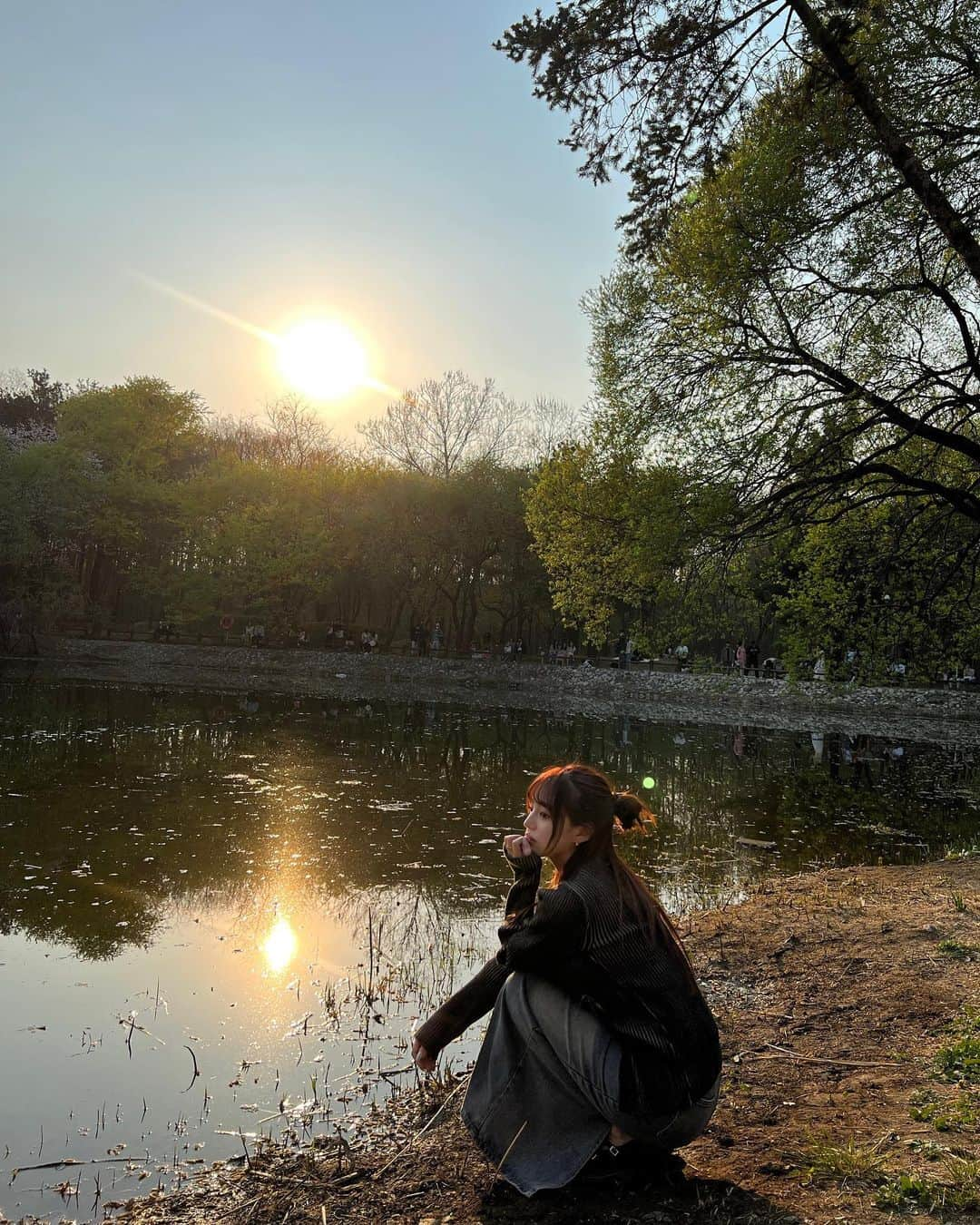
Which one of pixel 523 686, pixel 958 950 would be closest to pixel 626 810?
pixel 958 950

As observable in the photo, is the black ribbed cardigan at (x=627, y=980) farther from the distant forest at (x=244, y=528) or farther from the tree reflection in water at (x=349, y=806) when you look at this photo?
the distant forest at (x=244, y=528)

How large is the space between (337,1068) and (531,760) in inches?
591

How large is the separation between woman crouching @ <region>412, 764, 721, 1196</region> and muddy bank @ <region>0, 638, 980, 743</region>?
25.2 m

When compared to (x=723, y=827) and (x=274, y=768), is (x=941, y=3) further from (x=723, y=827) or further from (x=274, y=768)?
(x=274, y=768)

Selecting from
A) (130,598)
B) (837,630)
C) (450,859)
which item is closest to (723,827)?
(837,630)

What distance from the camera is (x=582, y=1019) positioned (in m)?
3.30

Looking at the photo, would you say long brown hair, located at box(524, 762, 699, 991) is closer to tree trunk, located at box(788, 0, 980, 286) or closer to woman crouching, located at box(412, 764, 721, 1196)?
woman crouching, located at box(412, 764, 721, 1196)

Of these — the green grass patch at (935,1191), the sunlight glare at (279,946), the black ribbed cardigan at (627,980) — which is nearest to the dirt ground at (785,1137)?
the green grass patch at (935,1191)

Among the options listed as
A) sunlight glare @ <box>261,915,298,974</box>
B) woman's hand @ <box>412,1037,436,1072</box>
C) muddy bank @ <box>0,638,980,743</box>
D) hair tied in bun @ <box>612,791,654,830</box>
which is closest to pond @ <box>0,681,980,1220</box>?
sunlight glare @ <box>261,915,298,974</box>

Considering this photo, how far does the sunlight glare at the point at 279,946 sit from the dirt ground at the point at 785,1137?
109 inches

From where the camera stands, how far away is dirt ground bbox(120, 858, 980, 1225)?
3.32m

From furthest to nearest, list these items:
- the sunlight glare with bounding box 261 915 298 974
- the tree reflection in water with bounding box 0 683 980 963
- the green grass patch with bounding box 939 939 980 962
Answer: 1. the tree reflection in water with bounding box 0 683 980 963
2. the sunlight glare with bounding box 261 915 298 974
3. the green grass patch with bounding box 939 939 980 962

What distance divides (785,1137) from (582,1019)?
51.0 inches

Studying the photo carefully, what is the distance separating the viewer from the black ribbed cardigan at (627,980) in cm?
325
